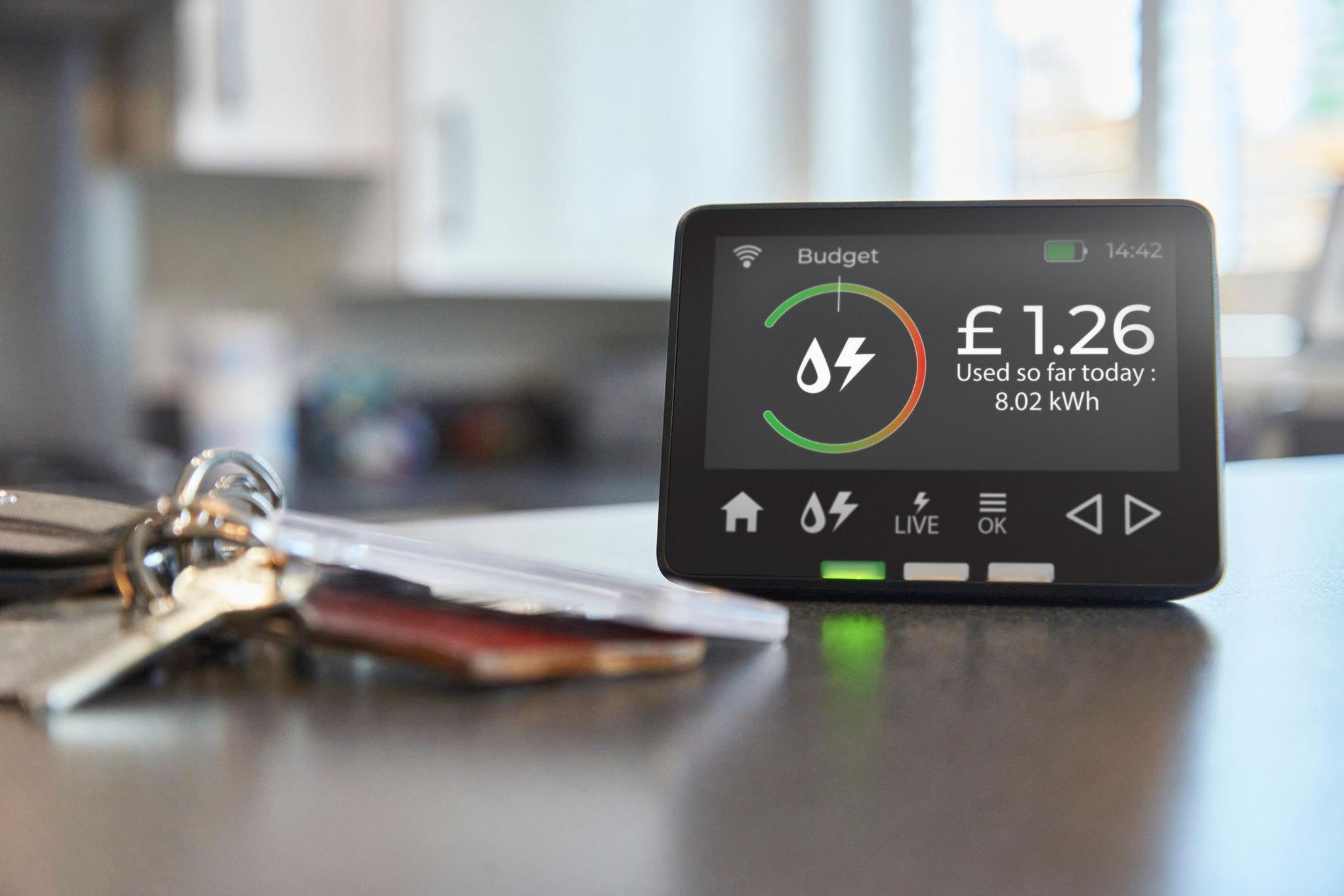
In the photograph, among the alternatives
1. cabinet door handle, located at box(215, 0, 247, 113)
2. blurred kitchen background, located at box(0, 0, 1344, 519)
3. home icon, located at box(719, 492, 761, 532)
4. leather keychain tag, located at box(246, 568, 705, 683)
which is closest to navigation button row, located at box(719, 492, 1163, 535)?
home icon, located at box(719, 492, 761, 532)

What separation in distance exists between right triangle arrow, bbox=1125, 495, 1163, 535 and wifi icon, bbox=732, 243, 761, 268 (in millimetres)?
175

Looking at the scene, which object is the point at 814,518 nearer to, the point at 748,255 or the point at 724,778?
the point at 748,255

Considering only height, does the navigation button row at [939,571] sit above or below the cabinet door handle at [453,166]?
below

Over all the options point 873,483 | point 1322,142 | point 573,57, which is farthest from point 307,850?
point 573,57

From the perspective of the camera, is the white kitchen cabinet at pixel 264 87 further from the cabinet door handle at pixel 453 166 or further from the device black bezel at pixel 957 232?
the device black bezel at pixel 957 232

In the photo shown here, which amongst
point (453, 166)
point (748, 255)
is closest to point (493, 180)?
point (453, 166)

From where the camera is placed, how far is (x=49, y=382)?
102 inches

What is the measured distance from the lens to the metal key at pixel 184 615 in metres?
0.33

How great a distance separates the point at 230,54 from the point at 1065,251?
2.37m

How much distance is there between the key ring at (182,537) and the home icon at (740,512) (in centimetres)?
17

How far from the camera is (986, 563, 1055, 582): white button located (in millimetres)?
481

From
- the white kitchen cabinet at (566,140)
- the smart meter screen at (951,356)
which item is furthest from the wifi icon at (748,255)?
the white kitchen cabinet at (566,140)

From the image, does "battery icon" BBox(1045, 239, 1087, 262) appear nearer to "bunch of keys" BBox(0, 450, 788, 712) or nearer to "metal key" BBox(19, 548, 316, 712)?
"bunch of keys" BBox(0, 450, 788, 712)

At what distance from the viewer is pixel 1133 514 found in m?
0.49
